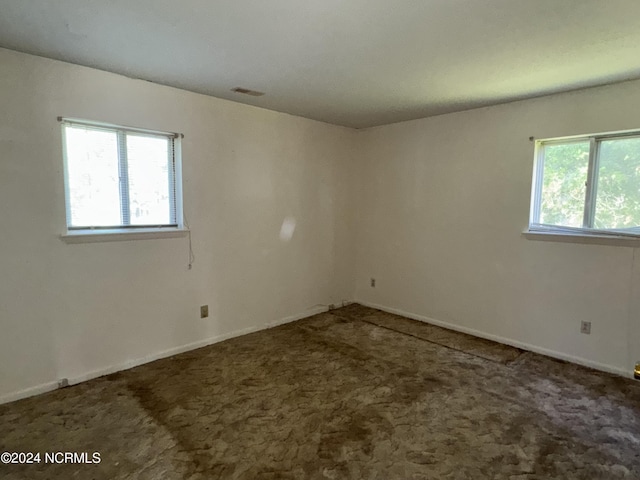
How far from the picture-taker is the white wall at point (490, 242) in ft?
9.86

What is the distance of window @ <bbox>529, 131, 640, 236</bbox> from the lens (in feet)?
9.62

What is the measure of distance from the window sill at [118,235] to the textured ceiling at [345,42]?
Result: 1208mm

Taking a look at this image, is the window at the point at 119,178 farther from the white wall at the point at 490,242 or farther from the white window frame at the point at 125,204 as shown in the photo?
the white wall at the point at 490,242

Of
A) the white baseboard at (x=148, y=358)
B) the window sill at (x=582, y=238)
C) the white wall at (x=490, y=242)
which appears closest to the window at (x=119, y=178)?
the white baseboard at (x=148, y=358)

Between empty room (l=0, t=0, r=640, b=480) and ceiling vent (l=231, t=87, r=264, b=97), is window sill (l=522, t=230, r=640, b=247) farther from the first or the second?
ceiling vent (l=231, t=87, r=264, b=97)

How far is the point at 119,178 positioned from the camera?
9.70ft

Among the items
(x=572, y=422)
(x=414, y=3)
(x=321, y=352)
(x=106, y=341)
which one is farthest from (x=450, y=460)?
(x=106, y=341)

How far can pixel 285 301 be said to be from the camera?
421 cm

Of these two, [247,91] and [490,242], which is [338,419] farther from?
[247,91]

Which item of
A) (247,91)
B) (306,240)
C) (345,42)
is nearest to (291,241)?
(306,240)

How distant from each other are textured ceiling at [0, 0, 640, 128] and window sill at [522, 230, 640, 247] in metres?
1.21

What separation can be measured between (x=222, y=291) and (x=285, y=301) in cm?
84

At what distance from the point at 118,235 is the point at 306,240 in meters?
2.05

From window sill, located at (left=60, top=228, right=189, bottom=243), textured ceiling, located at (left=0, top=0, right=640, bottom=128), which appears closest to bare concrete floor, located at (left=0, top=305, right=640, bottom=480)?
window sill, located at (left=60, top=228, right=189, bottom=243)
